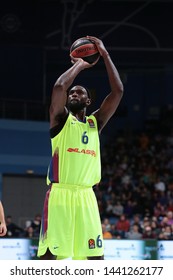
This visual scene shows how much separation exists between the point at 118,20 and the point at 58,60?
4.09 metres

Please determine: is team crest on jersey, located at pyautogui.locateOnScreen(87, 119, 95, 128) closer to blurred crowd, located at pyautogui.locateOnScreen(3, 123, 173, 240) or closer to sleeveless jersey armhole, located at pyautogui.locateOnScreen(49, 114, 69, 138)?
sleeveless jersey armhole, located at pyautogui.locateOnScreen(49, 114, 69, 138)

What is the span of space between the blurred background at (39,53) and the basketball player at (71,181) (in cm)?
2105

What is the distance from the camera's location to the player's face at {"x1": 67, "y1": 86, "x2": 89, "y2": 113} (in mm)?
7020

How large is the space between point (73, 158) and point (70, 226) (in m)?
0.66

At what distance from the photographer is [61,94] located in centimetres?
678

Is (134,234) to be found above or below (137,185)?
below

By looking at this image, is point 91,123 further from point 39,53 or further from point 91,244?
point 39,53

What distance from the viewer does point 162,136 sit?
32.8m

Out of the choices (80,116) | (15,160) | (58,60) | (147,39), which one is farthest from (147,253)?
(58,60)

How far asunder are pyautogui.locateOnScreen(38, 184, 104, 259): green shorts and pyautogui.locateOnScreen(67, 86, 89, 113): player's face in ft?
2.57

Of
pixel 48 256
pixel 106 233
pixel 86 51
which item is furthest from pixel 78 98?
pixel 106 233

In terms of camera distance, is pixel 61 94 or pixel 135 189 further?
pixel 135 189

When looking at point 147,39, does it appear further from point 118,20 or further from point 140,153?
point 140,153

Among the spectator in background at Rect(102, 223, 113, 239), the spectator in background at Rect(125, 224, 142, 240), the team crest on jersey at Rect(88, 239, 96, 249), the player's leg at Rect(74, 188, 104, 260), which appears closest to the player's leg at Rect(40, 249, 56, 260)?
the player's leg at Rect(74, 188, 104, 260)
